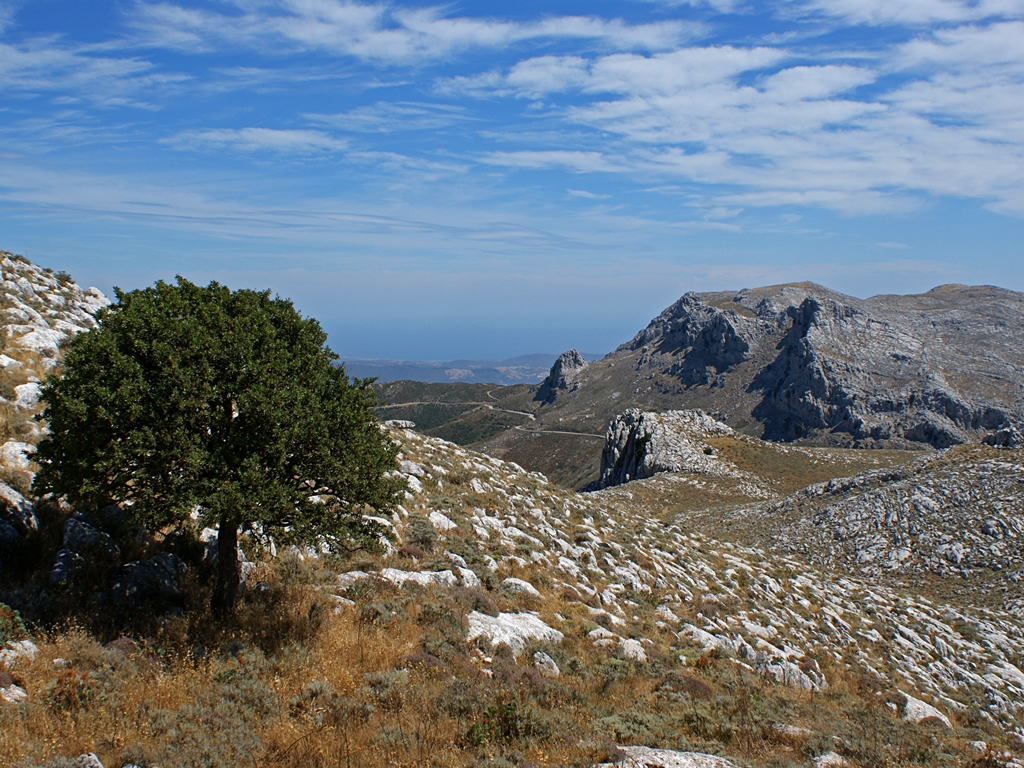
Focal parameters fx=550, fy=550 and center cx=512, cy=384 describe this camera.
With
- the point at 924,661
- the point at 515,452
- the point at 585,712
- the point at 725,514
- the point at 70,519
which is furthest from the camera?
the point at 515,452

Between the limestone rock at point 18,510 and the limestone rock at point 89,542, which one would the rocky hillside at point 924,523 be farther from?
the limestone rock at point 18,510

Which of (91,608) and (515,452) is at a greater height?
(91,608)

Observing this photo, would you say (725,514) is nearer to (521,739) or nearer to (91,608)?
(521,739)

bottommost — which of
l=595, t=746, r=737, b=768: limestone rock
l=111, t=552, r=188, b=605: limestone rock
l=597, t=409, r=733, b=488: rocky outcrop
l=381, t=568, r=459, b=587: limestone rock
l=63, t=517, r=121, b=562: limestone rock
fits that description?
l=597, t=409, r=733, b=488: rocky outcrop

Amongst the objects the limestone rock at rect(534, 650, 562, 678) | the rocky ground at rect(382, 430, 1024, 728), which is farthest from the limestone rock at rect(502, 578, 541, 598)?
the limestone rock at rect(534, 650, 562, 678)

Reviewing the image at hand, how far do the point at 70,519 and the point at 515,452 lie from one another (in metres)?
179

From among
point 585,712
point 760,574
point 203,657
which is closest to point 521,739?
point 585,712

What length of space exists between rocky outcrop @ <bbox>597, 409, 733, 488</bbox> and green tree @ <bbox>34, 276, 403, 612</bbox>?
202ft

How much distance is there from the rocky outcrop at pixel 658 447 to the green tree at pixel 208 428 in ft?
202

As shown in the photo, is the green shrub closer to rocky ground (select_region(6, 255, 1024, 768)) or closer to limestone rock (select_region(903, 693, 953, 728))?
rocky ground (select_region(6, 255, 1024, 768))

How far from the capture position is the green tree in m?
9.65

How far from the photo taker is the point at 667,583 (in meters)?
22.1

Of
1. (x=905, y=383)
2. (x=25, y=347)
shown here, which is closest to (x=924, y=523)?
(x=25, y=347)

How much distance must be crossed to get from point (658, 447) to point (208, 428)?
2714 inches
